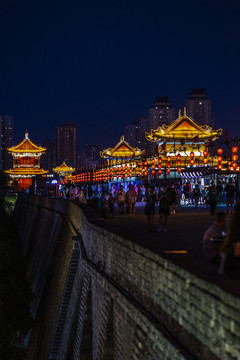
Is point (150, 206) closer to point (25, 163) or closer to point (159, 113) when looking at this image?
point (25, 163)

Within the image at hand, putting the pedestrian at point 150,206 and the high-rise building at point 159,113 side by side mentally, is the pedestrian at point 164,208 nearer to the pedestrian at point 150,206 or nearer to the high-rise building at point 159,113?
the pedestrian at point 150,206

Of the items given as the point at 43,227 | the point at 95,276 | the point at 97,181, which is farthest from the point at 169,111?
the point at 95,276

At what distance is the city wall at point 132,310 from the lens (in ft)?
16.7

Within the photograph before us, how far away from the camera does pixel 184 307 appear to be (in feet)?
19.2

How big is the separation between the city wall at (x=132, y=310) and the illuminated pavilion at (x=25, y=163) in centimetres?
8863

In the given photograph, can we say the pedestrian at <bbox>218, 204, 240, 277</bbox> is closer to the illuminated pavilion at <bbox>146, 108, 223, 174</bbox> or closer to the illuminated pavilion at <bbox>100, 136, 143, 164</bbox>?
the illuminated pavilion at <bbox>146, 108, 223, 174</bbox>

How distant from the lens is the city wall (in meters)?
5.08

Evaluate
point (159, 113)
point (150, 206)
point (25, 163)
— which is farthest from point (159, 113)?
point (150, 206)

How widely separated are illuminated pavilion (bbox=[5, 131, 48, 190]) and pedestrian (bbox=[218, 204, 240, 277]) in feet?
328

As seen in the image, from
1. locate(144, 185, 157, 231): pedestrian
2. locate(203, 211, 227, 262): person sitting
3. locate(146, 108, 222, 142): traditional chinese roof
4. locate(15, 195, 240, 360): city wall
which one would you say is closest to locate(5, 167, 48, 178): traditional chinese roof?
locate(146, 108, 222, 142): traditional chinese roof

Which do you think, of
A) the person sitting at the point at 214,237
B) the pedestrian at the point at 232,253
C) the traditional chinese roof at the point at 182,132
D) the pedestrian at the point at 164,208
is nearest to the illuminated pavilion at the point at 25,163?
the traditional chinese roof at the point at 182,132

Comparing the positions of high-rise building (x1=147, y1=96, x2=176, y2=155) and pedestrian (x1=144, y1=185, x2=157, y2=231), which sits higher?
high-rise building (x1=147, y1=96, x2=176, y2=155)

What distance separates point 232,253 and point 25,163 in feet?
341

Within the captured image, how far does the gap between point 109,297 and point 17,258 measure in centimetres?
2237
